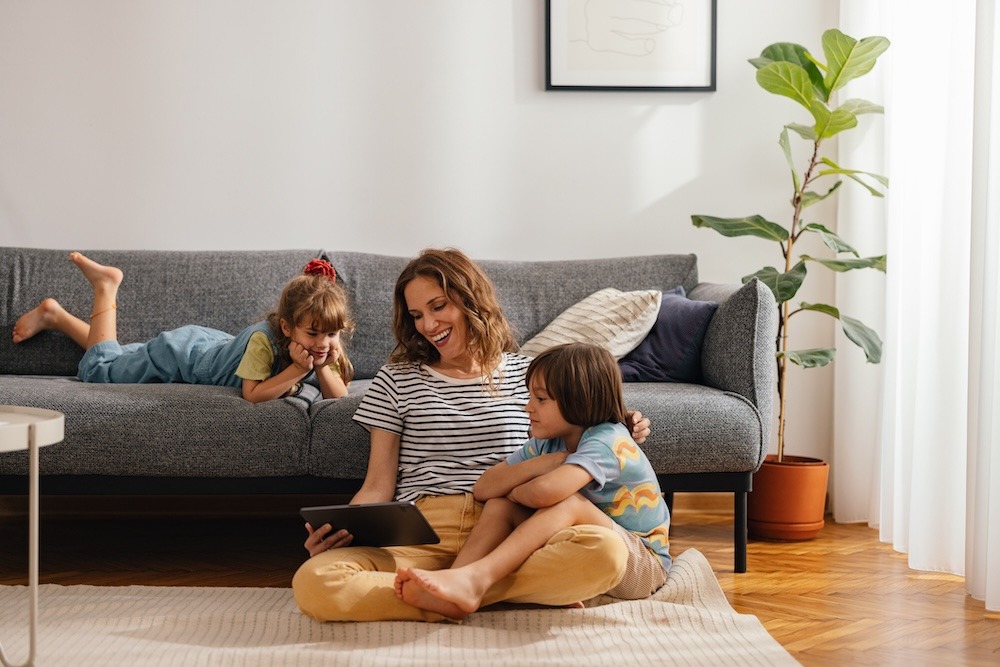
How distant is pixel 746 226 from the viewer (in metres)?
2.89

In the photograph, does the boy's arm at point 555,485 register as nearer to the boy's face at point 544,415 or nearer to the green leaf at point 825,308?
the boy's face at point 544,415

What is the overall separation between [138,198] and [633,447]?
1.99 meters

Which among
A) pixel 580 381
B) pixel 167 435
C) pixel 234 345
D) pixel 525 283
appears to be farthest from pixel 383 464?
pixel 525 283

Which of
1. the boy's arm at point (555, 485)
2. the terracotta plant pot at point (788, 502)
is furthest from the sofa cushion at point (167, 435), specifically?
the terracotta plant pot at point (788, 502)

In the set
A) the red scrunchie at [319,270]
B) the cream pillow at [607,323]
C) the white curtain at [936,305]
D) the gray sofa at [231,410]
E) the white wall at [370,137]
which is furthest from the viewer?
the white wall at [370,137]

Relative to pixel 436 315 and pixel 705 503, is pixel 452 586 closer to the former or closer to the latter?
pixel 436 315

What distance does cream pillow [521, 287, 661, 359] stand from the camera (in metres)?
2.65

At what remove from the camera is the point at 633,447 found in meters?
1.88

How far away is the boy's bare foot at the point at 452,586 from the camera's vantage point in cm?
167

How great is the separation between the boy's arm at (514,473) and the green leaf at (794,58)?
64.2 inches

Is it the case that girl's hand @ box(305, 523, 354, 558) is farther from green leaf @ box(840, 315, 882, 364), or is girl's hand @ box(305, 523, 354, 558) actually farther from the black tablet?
green leaf @ box(840, 315, 882, 364)

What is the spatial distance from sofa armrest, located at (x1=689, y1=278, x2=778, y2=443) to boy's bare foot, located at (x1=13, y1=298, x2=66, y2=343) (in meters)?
1.73

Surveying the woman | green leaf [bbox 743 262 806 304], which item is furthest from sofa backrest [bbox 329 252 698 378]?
the woman

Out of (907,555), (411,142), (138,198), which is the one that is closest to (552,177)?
(411,142)
